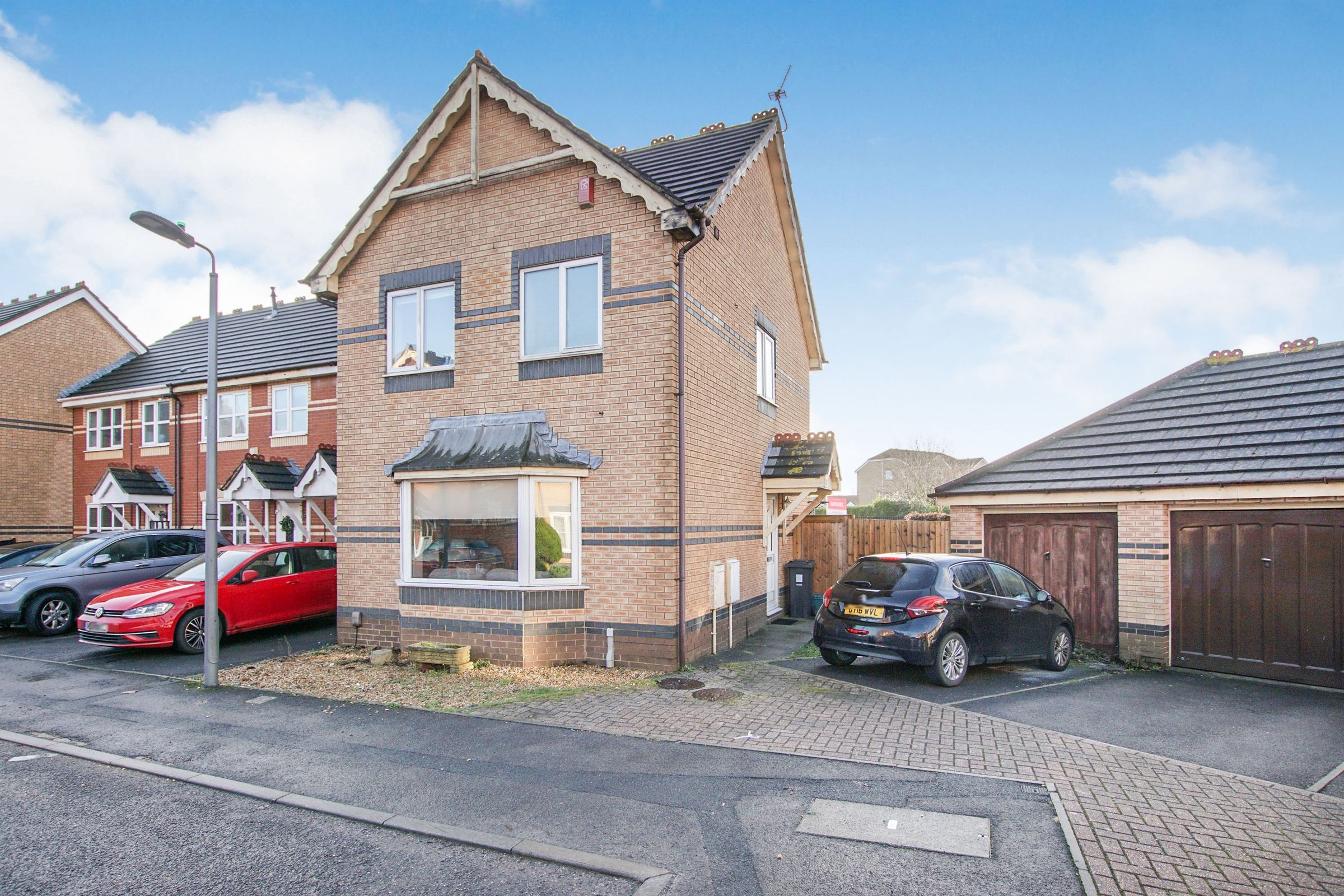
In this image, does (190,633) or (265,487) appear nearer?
(190,633)

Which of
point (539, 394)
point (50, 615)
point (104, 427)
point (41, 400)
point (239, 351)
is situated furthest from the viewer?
point (41, 400)

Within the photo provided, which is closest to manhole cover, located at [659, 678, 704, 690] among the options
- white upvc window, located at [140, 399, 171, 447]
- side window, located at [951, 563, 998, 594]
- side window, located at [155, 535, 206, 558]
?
side window, located at [951, 563, 998, 594]

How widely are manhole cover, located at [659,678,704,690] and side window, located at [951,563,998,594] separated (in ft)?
11.2

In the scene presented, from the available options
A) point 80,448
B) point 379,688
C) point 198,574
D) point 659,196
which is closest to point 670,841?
point 379,688

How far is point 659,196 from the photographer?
999 cm

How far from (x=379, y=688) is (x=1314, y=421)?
12.7 m

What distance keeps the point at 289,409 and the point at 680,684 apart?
43.3 feet

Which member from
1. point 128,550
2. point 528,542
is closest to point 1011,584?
point 528,542

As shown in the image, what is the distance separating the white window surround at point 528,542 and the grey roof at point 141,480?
13.0m

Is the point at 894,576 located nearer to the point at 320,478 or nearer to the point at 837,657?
the point at 837,657

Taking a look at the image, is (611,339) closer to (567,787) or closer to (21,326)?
(567,787)

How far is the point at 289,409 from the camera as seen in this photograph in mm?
18016

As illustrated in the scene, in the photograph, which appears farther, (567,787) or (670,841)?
(567,787)

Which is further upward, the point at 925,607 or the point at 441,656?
the point at 925,607
